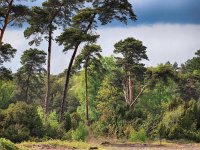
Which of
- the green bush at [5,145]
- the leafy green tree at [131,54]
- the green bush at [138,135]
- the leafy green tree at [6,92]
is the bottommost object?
the green bush at [138,135]

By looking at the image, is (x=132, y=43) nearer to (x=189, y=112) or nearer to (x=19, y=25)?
(x=189, y=112)

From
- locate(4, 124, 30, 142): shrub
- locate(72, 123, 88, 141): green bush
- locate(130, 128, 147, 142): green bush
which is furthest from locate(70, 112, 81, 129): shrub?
locate(4, 124, 30, 142): shrub

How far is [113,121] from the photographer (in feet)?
127

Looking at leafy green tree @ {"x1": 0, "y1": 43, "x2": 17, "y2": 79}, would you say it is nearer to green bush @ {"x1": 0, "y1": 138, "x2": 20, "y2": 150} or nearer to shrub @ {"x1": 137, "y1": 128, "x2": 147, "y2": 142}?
shrub @ {"x1": 137, "y1": 128, "x2": 147, "y2": 142}

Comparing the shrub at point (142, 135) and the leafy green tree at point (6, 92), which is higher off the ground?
the leafy green tree at point (6, 92)

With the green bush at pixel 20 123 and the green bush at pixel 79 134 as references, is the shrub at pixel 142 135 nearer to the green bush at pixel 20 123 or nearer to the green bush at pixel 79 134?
the green bush at pixel 79 134

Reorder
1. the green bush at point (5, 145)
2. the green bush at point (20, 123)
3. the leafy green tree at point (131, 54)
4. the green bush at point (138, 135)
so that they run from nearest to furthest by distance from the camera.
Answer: the green bush at point (5, 145)
the green bush at point (20, 123)
the green bush at point (138, 135)
the leafy green tree at point (131, 54)

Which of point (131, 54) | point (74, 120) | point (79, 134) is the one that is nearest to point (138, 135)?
point (79, 134)

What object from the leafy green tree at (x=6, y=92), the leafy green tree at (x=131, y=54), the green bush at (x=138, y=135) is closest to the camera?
the green bush at (x=138, y=135)

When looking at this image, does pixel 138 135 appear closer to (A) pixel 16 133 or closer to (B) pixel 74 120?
(B) pixel 74 120

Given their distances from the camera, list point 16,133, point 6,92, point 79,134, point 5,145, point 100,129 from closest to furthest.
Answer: point 5,145 < point 16,133 < point 79,134 < point 100,129 < point 6,92

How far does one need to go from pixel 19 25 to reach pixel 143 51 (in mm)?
23764

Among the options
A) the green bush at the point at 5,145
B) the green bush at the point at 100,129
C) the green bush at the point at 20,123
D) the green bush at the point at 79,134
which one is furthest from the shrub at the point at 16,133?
the green bush at the point at 5,145

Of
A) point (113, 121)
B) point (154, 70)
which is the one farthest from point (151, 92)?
point (113, 121)
